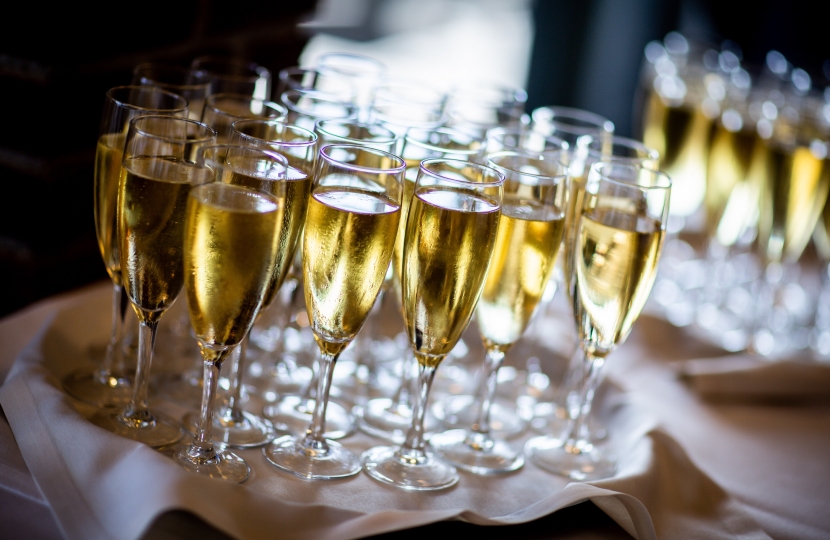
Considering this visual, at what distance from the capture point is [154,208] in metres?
0.97

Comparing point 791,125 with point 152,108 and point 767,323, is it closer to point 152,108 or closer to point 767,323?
point 767,323

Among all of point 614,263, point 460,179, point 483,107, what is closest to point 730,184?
point 483,107

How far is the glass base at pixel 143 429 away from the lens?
41.2 inches

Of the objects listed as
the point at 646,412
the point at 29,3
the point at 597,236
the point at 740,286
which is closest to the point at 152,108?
the point at 29,3

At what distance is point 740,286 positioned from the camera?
2145 mm

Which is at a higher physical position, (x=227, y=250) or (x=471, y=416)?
(x=227, y=250)

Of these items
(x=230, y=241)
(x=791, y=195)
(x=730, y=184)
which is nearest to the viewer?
(x=230, y=241)

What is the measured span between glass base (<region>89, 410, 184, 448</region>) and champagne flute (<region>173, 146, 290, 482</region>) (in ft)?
0.24

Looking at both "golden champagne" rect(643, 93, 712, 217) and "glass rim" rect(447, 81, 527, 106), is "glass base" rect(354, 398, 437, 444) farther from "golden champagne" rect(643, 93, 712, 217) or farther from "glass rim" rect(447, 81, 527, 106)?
"golden champagne" rect(643, 93, 712, 217)

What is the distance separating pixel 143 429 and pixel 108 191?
0.96ft

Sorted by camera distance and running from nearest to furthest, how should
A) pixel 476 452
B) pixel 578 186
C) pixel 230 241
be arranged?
pixel 230 241 < pixel 476 452 < pixel 578 186

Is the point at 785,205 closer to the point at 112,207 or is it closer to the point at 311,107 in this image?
the point at 311,107

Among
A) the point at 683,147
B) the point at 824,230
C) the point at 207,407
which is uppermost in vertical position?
the point at 683,147

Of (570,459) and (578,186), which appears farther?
(578,186)
